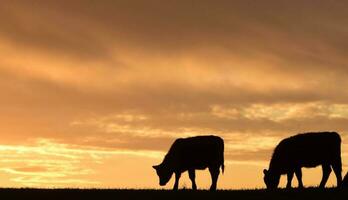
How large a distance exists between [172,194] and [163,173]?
12196mm

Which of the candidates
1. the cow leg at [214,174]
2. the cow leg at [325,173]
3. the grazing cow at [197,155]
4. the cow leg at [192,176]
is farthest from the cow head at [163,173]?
the cow leg at [325,173]

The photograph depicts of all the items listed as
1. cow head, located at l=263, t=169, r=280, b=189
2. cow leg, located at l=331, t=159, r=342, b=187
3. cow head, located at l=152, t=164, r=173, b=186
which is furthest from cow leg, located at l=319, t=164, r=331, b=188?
cow head, located at l=152, t=164, r=173, b=186

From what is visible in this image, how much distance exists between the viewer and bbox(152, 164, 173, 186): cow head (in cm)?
3931

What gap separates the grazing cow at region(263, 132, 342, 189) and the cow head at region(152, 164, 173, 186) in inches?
284

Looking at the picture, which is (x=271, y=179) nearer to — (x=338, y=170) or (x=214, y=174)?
(x=214, y=174)

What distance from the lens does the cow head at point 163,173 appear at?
3931 centimetres

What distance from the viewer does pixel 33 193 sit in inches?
1133

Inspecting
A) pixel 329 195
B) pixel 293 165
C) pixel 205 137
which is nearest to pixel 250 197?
pixel 329 195

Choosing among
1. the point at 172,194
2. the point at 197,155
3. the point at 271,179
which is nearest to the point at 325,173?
the point at 271,179

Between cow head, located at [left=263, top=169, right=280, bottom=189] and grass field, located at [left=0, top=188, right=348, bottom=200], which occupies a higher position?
cow head, located at [left=263, top=169, right=280, bottom=189]

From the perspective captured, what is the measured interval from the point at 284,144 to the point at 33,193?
46.8ft

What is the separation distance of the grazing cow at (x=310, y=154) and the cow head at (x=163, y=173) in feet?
23.6

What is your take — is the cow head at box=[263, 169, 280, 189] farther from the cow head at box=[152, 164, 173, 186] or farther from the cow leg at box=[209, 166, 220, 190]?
the cow head at box=[152, 164, 173, 186]

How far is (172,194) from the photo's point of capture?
2723 cm
